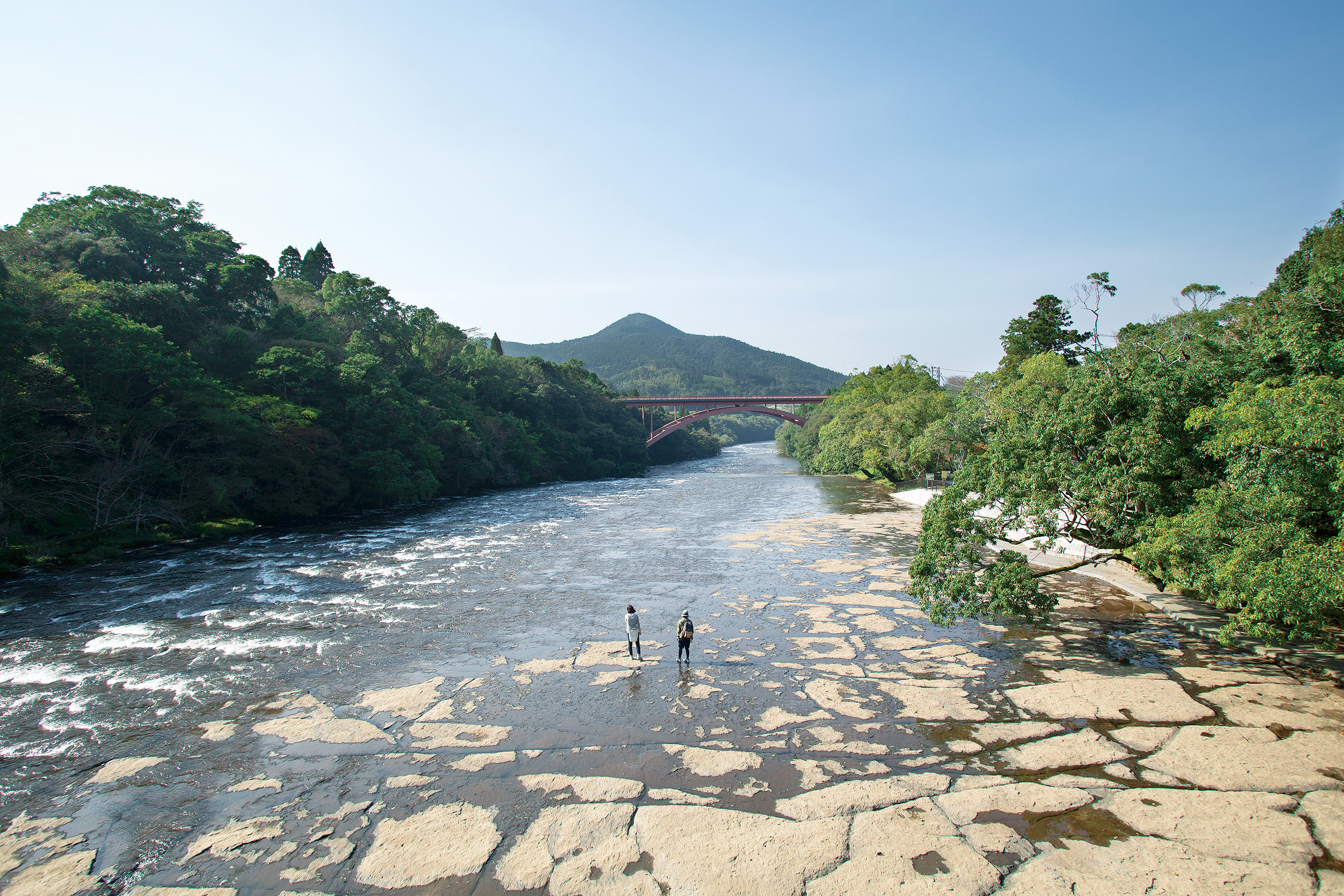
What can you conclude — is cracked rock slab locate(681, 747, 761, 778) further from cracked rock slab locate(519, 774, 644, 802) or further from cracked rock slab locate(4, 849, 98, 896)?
cracked rock slab locate(4, 849, 98, 896)

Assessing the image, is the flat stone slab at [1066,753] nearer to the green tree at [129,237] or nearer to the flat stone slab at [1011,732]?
the flat stone slab at [1011,732]

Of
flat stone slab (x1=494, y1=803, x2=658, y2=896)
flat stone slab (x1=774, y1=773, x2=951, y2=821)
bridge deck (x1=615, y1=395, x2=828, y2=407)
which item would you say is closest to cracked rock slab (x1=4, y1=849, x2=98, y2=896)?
flat stone slab (x1=494, y1=803, x2=658, y2=896)

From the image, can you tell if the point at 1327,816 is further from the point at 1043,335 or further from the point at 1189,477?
the point at 1043,335

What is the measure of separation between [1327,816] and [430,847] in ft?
34.7

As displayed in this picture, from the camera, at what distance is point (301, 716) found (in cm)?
1120

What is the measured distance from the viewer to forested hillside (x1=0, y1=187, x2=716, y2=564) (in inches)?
931

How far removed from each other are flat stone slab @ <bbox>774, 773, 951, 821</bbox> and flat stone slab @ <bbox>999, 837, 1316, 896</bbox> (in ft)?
5.17

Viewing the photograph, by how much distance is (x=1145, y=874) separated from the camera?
6.78m

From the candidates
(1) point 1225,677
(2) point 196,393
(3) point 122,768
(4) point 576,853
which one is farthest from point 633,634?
(2) point 196,393

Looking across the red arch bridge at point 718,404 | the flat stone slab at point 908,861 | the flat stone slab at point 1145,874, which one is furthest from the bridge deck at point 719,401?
the flat stone slab at point 1145,874

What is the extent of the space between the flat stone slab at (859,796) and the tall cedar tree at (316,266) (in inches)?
2670

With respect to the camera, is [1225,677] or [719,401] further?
[719,401]

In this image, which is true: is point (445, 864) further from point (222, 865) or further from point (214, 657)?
point (214, 657)

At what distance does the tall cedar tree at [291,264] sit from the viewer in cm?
6350
